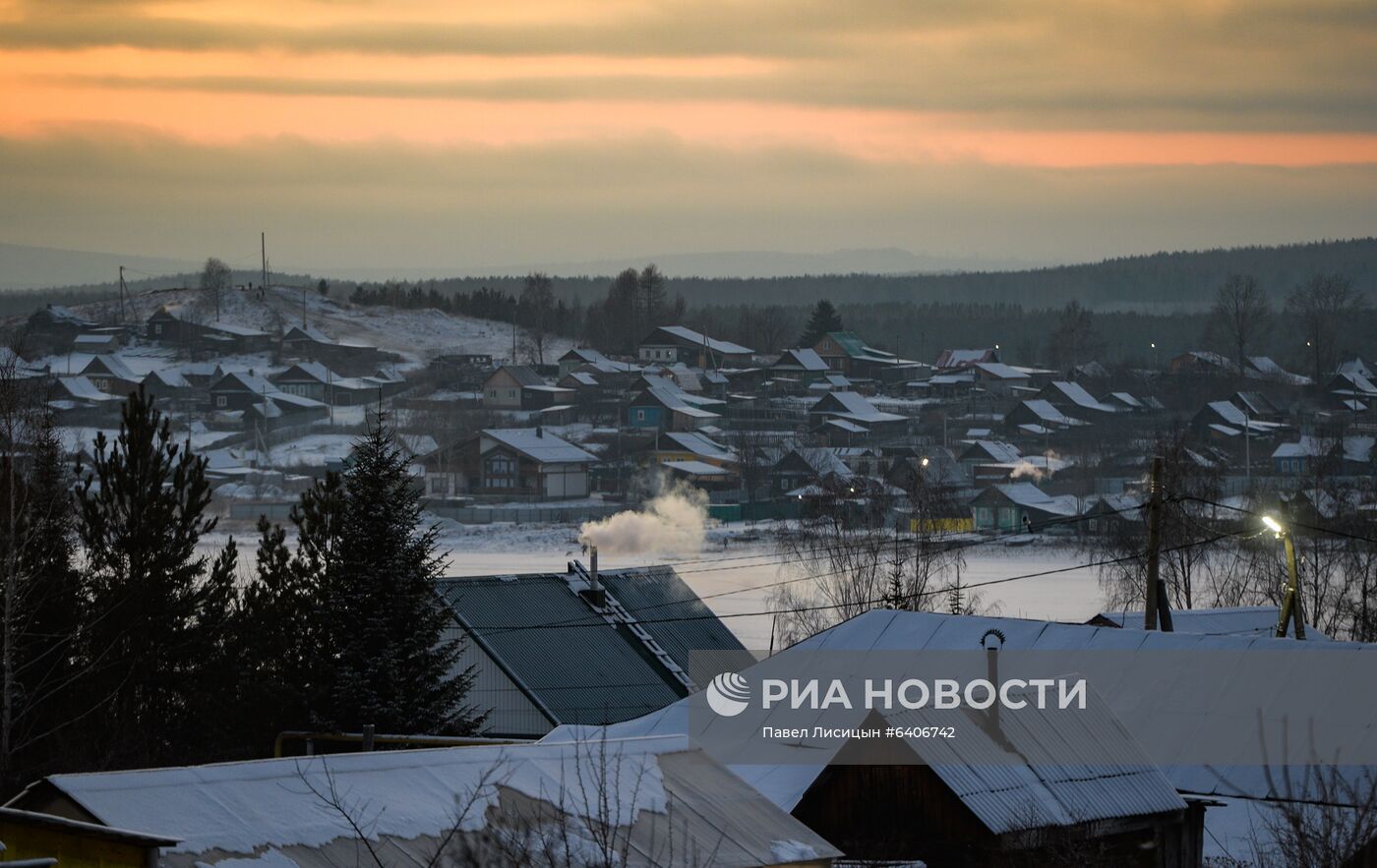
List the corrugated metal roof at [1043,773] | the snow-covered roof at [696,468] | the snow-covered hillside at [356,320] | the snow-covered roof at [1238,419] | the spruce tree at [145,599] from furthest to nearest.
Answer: the snow-covered hillside at [356,320]
the snow-covered roof at [1238,419]
the snow-covered roof at [696,468]
the spruce tree at [145,599]
the corrugated metal roof at [1043,773]

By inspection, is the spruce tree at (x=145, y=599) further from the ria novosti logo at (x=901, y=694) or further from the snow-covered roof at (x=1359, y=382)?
the snow-covered roof at (x=1359, y=382)

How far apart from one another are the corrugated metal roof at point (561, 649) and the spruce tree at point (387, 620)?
17.0ft

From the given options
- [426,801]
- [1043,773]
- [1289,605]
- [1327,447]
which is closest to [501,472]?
[1327,447]

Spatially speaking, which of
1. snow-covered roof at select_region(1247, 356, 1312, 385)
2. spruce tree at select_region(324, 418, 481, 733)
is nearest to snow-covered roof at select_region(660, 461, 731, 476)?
snow-covered roof at select_region(1247, 356, 1312, 385)

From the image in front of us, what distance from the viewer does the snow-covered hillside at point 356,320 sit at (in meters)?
150

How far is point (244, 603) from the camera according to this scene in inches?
882

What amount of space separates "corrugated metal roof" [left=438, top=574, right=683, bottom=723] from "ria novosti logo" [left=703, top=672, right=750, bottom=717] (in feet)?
24.5

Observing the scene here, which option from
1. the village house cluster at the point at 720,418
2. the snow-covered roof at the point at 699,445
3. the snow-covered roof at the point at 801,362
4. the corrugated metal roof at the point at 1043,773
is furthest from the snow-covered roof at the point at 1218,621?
the snow-covered roof at the point at 801,362

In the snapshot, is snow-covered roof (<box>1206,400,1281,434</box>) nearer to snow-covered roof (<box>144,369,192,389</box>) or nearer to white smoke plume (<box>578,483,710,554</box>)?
white smoke plume (<box>578,483,710,554</box>)

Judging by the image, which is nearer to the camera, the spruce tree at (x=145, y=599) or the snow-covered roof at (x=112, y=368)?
the spruce tree at (x=145, y=599)

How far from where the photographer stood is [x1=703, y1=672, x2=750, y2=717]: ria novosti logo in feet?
49.4

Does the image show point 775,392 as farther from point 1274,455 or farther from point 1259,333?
point 1259,333

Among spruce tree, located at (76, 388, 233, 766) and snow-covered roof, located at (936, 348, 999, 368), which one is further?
snow-covered roof, located at (936, 348, 999, 368)

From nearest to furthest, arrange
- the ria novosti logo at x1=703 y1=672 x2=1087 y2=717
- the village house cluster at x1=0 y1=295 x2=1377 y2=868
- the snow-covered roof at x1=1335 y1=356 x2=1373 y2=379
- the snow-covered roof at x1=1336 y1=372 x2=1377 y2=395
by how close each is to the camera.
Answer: the village house cluster at x1=0 y1=295 x2=1377 y2=868
the ria novosti logo at x1=703 y1=672 x2=1087 y2=717
the snow-covered roof at x1=1336 y1=372 x2=1377 y2=395
the snow-covered roof at x1=1335 y1=356 x2=1373 y2=379
